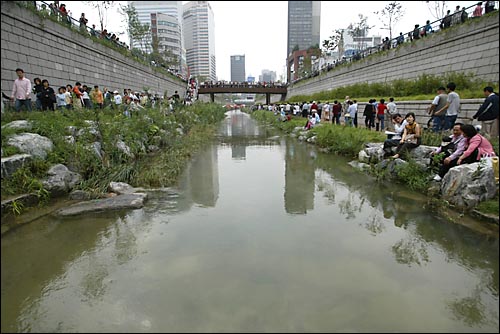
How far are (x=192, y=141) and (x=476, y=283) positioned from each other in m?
12.1

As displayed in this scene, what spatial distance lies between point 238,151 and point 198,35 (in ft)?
339

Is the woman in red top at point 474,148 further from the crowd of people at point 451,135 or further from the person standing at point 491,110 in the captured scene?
the person standing at point 491,110

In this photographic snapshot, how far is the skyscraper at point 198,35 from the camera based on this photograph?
104500 millimetres

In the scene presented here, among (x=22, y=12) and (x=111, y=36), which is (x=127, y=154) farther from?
(x=111, y=36)

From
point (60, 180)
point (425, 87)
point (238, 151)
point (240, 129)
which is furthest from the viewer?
point (240, 129)

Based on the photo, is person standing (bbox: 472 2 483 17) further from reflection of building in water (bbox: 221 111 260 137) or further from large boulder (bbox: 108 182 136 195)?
large boulder (bbox: 108 182 136 195)

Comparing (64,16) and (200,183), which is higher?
(64,16)

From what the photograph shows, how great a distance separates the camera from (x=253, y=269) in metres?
3.66

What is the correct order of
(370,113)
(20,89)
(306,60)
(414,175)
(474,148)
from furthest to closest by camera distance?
(306,60) < (370,113) < (20,89) < (414,175) < (474,148)

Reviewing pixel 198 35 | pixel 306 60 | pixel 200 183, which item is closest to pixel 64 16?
pixel 200 183

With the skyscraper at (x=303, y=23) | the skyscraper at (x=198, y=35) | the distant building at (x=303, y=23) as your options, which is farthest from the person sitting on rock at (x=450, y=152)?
the skyscraper at (x=303, y=23)

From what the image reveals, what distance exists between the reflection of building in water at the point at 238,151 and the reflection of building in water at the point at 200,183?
36.1 inches

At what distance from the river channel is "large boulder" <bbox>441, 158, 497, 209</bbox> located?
0.55m

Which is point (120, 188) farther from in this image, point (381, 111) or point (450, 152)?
point (381, 111)
